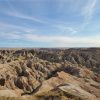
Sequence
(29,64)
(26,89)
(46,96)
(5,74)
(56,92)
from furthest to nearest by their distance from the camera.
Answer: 1. (29,64)
2. (5,74)
3. (26,89)
4. (56,92)
5. (46,96)

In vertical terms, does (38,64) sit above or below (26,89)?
above

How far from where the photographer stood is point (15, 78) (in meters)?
70.3

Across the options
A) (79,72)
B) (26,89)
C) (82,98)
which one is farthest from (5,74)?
(82,98)

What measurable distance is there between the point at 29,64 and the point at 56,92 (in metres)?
42.2

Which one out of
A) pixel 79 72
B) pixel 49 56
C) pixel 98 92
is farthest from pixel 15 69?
pixel 49 56

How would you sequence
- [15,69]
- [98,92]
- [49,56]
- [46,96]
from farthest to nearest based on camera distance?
[49,56] < [15,69] < [98,92] < [46,96]

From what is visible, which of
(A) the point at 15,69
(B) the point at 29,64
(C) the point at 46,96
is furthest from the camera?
(B) the point at 29,64

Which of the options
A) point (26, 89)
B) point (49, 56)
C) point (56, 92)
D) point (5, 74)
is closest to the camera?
point (56, 92)

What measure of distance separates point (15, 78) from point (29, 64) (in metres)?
18.5

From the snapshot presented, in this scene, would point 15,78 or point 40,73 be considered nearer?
point 15,78

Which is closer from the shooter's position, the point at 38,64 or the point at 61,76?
the point at 61,76

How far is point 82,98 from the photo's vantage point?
45.7 meters

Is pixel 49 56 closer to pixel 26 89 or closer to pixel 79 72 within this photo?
pixel 79 72

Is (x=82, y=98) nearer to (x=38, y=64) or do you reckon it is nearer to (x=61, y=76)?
(x=61, y=76)
